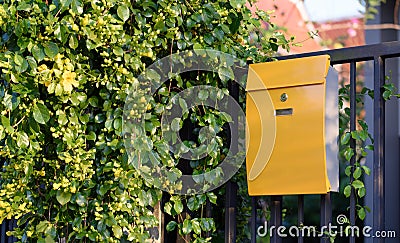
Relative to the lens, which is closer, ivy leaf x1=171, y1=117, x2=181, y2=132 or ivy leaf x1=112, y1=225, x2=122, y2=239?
ivy leaf x1=112, y1=225, x2=122, y2=239

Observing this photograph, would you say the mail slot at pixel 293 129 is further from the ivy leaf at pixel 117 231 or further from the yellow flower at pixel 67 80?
the yellow flower at pixel 67 80

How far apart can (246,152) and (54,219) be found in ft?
2.22

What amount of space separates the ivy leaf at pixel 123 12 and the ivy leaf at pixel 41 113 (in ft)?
1.22

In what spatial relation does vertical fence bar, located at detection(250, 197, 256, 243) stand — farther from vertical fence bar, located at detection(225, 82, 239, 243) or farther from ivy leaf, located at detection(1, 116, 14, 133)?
ivy leaf, located at detection(1, 116, 14, 133)

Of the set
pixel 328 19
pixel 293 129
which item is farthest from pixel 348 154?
pixel 328 19

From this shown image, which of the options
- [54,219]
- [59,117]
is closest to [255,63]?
[59,117]

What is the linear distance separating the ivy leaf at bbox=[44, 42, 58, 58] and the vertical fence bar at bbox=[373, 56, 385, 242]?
102 centimetres

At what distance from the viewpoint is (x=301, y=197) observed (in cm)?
211

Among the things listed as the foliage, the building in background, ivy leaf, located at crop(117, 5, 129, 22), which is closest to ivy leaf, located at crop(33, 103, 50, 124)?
the foliage

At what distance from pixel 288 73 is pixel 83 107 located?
26.7 inches

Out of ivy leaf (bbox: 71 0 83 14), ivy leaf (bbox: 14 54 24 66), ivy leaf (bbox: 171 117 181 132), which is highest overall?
ivy leaf (bbox: 71 0 83 14)

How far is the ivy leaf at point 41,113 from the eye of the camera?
1.97 meters

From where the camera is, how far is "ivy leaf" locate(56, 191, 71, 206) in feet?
6.70

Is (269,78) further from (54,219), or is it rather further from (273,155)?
(54,219)
